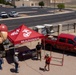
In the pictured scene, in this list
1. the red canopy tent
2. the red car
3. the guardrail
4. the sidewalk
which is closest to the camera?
the sidewalk

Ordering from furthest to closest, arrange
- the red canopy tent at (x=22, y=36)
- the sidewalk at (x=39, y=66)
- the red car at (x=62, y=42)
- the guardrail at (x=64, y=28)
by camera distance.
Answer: the guardrail at (x=64, y=28) < the red car at (x=62, y=42) < the red canopy tent at (x=22, y=36) < the sidewalk at (x=39, y=66)

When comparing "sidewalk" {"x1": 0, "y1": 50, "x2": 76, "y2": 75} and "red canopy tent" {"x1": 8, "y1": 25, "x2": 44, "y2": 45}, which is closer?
"sidewalk" {"x1": 0, "y1": 50, "x2": 76, "y2": 75}

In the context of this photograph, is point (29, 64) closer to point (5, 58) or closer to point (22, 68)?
point (22, 68)

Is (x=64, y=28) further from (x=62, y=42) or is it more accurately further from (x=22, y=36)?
(x=22, y=36)

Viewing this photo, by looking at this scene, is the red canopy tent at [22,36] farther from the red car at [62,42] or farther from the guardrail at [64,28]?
the guardrail at [64,28]

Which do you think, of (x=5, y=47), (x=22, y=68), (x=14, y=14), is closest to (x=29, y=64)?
(x=22, y=68)

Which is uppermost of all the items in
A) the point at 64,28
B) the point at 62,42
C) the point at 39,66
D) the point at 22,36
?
the point at 22,36

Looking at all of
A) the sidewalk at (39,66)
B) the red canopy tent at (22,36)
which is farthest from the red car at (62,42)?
the red canopy tent at (22,36)

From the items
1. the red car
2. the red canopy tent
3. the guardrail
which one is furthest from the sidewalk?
the guardrail

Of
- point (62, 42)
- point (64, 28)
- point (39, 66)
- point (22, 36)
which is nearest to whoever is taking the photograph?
point (39, 66)

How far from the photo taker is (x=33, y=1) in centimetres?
15862

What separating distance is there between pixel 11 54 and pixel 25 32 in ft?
10.1

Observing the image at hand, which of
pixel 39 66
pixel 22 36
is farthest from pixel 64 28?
pixel 39 66

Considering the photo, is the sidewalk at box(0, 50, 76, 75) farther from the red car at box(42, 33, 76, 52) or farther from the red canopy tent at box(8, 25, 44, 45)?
the red canopy tent at box(8, 25, 44, 45)
